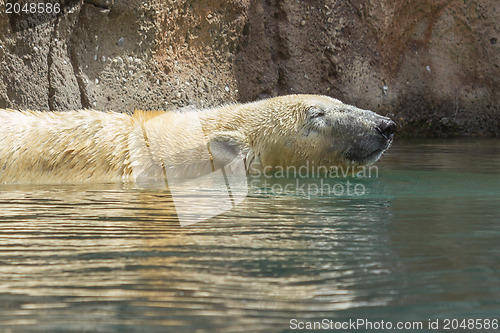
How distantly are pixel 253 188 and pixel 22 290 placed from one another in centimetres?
238

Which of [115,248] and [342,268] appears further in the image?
[115,248]

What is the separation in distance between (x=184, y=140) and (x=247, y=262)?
253cm

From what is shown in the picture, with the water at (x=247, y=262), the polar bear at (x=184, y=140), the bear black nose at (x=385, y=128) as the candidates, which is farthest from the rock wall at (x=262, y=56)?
the bear black nose at (x=385, y=128)

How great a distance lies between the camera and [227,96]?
8.05 metres

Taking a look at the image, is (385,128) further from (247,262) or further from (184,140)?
(247,262)

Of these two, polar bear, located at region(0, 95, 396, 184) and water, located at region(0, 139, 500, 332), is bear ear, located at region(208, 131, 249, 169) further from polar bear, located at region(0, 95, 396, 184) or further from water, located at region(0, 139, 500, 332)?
water, located at region(0, 139, 500, 332)

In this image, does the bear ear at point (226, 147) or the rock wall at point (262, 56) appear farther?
the rock wall at point (262, 56)

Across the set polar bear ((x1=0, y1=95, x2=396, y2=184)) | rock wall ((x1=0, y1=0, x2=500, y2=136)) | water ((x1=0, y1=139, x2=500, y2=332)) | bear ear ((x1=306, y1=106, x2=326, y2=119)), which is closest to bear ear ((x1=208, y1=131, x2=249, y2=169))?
polar bear ((x1=0, y1=95, x2=396, y2=184))

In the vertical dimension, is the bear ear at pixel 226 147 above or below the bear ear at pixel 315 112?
below

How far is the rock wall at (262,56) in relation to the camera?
648 centimetres

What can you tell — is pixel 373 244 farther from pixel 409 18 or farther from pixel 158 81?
pixel 409 18

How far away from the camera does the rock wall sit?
6.48m

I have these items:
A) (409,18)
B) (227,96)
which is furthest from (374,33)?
(227,96)

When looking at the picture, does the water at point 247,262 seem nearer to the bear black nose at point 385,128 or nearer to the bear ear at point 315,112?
the bear black nose at point 385,128
